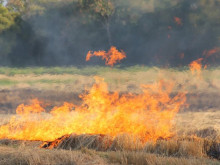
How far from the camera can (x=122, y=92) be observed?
66.9ft

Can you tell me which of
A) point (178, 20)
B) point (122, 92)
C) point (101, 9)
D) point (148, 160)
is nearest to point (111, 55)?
point (122, 92)

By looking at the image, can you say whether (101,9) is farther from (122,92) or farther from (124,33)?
(122,92)

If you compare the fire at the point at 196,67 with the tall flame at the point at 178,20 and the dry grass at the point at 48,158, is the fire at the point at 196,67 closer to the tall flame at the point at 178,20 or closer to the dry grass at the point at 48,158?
the tall flame at the point at 178,20

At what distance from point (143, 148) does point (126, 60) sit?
37.9 ft

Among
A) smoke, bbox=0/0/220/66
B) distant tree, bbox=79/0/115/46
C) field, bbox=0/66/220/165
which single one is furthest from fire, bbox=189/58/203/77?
distant tree, bbox=79/0/115/46

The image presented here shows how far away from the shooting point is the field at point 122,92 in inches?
247

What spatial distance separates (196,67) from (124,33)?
25.7 feet

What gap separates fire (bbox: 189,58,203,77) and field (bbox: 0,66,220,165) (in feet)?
0.85

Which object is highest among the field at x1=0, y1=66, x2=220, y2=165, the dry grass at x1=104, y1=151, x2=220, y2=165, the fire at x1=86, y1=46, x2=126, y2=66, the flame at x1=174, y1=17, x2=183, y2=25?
the flame at x1=174, y1=17, x2=183, y2=25

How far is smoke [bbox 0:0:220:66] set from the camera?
17.4m

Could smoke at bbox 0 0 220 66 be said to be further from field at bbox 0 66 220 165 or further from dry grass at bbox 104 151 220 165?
dry grass at bbox 104 151 220 165

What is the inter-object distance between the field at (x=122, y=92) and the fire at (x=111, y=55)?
0.59 m

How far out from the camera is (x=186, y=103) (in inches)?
727

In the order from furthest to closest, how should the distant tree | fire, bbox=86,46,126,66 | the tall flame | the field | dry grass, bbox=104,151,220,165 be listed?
the distant tree → fire, bbox=86,46,126,66 → the tall flame → the field → dry grass, bbox=104,151,220,165
